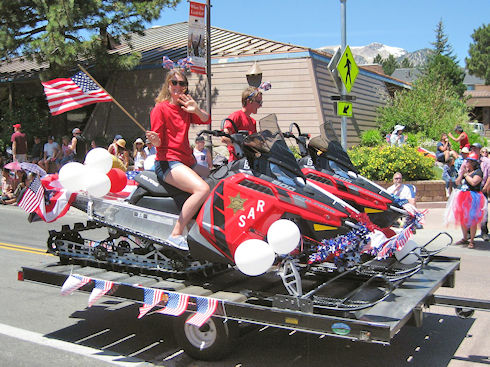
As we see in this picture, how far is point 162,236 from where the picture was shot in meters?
5.27

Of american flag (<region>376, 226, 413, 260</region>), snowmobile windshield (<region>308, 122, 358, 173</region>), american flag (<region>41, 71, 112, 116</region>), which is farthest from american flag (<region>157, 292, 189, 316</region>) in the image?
american flag (<region>41, 71, 112, 116</region>)

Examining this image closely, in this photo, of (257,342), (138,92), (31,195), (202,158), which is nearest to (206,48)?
(202,158)

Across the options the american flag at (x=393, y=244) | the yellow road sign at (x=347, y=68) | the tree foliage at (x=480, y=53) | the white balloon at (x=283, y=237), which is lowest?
the american flag at (x=393, y=244)

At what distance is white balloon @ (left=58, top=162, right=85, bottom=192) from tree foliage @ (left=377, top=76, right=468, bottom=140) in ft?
58.5

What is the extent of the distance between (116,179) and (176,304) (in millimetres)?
2115

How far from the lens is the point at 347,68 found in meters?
12.1

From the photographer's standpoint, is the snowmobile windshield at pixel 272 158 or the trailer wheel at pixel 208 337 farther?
the snowmobile windshield at pixel 272 158

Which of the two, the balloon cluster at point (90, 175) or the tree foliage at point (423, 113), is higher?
the tree foliage at point (423, 113)

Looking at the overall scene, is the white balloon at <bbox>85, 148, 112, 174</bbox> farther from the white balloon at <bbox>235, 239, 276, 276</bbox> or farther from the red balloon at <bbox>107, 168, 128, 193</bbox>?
the white balloon at <bbox>235, 239, 276, 276</bbox>

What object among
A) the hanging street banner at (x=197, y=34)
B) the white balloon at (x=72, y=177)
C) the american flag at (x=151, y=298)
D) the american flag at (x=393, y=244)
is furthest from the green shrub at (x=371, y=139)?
the american flag at (x=151, y=298)

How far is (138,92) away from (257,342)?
57.8 ft

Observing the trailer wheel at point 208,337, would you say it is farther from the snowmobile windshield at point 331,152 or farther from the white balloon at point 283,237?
the snowmobile windshield at point 331,152

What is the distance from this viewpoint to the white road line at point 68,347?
4.72m

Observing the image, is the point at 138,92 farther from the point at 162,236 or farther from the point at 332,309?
the point at 332,309
